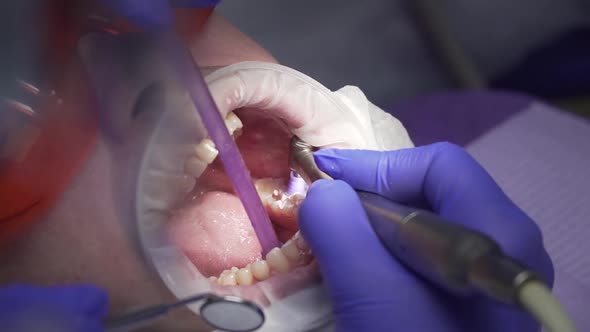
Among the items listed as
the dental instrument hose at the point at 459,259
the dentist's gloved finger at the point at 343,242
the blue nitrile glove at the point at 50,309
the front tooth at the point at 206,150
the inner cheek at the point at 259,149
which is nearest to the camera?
the dental instrument hose at the point at 459,259

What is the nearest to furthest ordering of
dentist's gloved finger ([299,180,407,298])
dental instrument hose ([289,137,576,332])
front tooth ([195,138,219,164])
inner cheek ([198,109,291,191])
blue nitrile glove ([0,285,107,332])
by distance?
dental instrument hose ([289,137,576,332]) → blue nitrile glove ([0,285,107,332]) → dentist's gloved finger ([299,180,407,298]) → front tooth ([195,138,219,164]) → inner cheek ([198,109,291,191])

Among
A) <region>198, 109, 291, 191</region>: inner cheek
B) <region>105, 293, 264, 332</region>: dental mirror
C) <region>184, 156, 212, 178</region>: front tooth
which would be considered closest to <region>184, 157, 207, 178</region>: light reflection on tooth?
<region>184, 156, 212, 178</region>: front tooth

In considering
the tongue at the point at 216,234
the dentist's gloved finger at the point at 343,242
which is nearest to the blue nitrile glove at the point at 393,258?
the dentist's gloved finger at the point at 343,242

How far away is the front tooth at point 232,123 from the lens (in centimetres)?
98

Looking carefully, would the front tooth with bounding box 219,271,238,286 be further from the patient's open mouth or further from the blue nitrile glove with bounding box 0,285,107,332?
the blue nitrile glove with bounding box 0,285,107,332

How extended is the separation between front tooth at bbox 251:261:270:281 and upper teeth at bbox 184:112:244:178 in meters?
0.17

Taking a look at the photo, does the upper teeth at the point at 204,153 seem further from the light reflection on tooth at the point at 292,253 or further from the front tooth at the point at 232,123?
the light reflection on tooth at the point at 292,253

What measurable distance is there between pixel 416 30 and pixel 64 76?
1.62 metres

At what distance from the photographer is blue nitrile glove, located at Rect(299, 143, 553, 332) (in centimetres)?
83

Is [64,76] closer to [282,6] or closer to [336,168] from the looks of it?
[336,168]

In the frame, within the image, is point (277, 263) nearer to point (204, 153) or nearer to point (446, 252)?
point (204, 153)

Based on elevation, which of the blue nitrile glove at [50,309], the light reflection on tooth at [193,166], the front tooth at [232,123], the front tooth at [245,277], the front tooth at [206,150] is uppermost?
the front tooth at [232,123]

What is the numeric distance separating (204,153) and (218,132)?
79 mm

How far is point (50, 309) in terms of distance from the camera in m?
0.74
